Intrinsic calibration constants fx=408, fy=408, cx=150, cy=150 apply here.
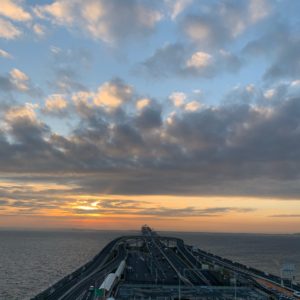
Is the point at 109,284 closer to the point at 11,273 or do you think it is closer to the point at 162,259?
the point at 11,273

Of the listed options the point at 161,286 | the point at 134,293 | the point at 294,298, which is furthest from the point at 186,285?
the point at 294,298

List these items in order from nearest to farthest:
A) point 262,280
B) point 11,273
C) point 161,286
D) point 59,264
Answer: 1. point 161,286
2. point 262,280
3. point 11,273
4. point 59,264

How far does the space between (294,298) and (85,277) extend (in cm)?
6236

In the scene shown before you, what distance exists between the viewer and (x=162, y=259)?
595ft

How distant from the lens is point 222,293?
93.8m

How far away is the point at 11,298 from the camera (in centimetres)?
10712

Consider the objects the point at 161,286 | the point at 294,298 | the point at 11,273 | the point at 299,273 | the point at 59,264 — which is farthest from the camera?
the point at 59,264

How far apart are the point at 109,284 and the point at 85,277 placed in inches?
1353

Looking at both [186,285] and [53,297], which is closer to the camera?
[53,297]

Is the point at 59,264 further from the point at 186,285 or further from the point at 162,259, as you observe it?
the point at 186,285

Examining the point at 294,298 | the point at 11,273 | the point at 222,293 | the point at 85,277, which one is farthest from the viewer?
the point at 11,273

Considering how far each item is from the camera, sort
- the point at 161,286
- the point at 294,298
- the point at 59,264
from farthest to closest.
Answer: the point at 59,264, the point at 161,286, the point at 294,298

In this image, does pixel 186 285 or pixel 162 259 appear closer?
pixel 186 285

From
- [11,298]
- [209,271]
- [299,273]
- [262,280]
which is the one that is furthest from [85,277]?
[299,273]
